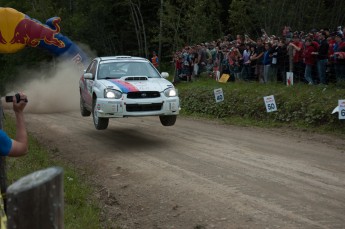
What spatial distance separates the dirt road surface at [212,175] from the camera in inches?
234

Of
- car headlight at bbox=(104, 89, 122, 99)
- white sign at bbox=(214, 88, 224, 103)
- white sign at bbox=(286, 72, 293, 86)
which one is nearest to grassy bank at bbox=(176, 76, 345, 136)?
white sign at bbox=(214, 88, 224, 103)

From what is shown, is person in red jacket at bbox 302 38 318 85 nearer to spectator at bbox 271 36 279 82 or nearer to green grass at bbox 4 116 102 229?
spectator at bbox 271 36 279 82

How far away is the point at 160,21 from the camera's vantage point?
112 feet

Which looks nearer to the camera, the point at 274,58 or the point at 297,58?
the point at 297,58

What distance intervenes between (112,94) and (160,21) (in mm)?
24439

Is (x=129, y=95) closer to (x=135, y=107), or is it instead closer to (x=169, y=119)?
(x=135, y=107)

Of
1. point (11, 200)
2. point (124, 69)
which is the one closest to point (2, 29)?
point (124, 69)

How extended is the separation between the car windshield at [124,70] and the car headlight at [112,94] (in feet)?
4.15

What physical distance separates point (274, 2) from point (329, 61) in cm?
1553

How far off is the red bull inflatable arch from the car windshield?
495cm

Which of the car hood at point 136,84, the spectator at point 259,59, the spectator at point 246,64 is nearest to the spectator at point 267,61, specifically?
the spectator at point 259,59

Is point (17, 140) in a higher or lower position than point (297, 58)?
lower

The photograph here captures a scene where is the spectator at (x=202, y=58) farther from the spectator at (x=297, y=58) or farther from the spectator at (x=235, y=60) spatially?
the spectator at (x=297, y=58)

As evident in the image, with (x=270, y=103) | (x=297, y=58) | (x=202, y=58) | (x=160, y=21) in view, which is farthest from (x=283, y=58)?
(x=160, y=21)
